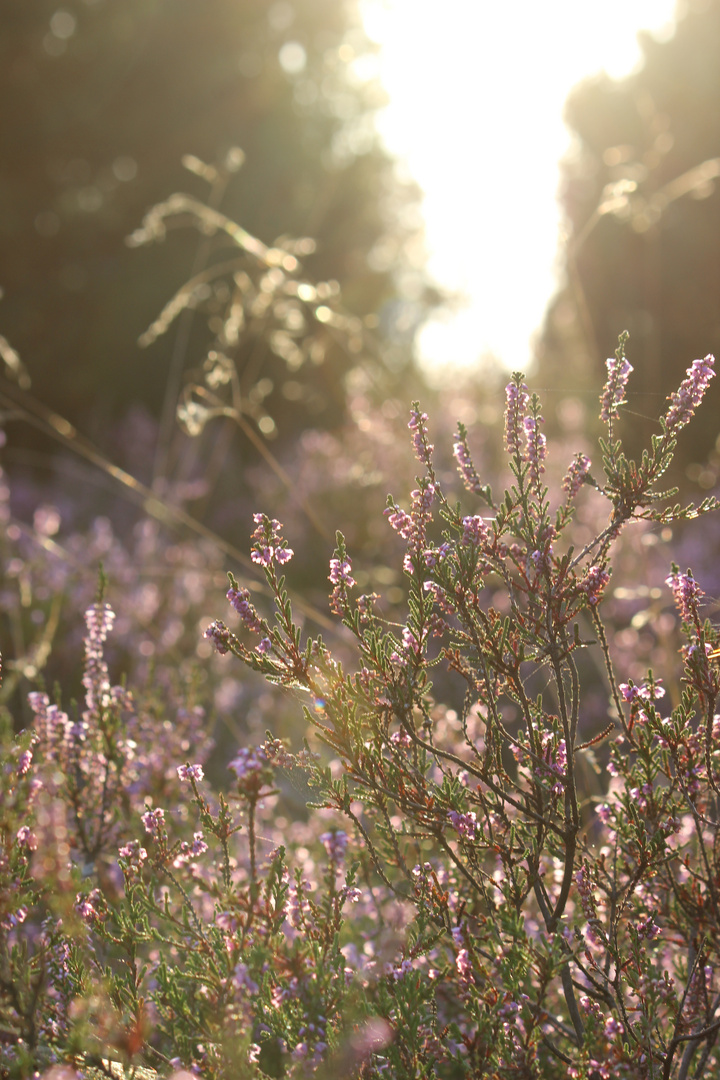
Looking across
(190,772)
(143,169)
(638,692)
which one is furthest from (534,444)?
(143,169)

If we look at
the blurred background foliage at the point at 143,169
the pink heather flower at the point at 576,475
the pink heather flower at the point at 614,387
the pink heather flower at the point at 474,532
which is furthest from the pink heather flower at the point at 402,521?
the blurred background foliage at the point at 143,169

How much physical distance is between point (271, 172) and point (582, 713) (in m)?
12.3

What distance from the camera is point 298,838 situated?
3342 millimetres

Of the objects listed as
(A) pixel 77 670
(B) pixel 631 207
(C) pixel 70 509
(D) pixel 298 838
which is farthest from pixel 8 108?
(D) pixel 298 838

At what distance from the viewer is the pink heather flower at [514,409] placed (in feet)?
5.33

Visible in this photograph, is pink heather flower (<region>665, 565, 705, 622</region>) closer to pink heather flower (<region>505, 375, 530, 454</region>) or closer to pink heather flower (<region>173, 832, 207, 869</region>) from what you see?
pink heather flower (<region>505, 375, 530, 454</region>)

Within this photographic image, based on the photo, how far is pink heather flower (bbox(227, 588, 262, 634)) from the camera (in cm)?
158

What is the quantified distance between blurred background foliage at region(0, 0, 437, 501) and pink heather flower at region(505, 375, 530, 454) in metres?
10.1

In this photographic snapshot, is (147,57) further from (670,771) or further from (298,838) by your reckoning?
(670,771)

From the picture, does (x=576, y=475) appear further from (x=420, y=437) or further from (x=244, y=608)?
(x=244, y=608)

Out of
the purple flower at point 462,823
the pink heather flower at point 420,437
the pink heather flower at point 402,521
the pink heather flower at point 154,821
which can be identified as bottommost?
the purple flower at point 462,823

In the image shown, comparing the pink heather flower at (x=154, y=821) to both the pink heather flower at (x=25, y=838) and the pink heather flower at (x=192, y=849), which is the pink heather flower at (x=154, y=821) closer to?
the pink heather flower at (x=192, y=849)

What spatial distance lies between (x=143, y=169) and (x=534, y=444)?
14.0 metres

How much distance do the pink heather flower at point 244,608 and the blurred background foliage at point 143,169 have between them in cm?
1019
